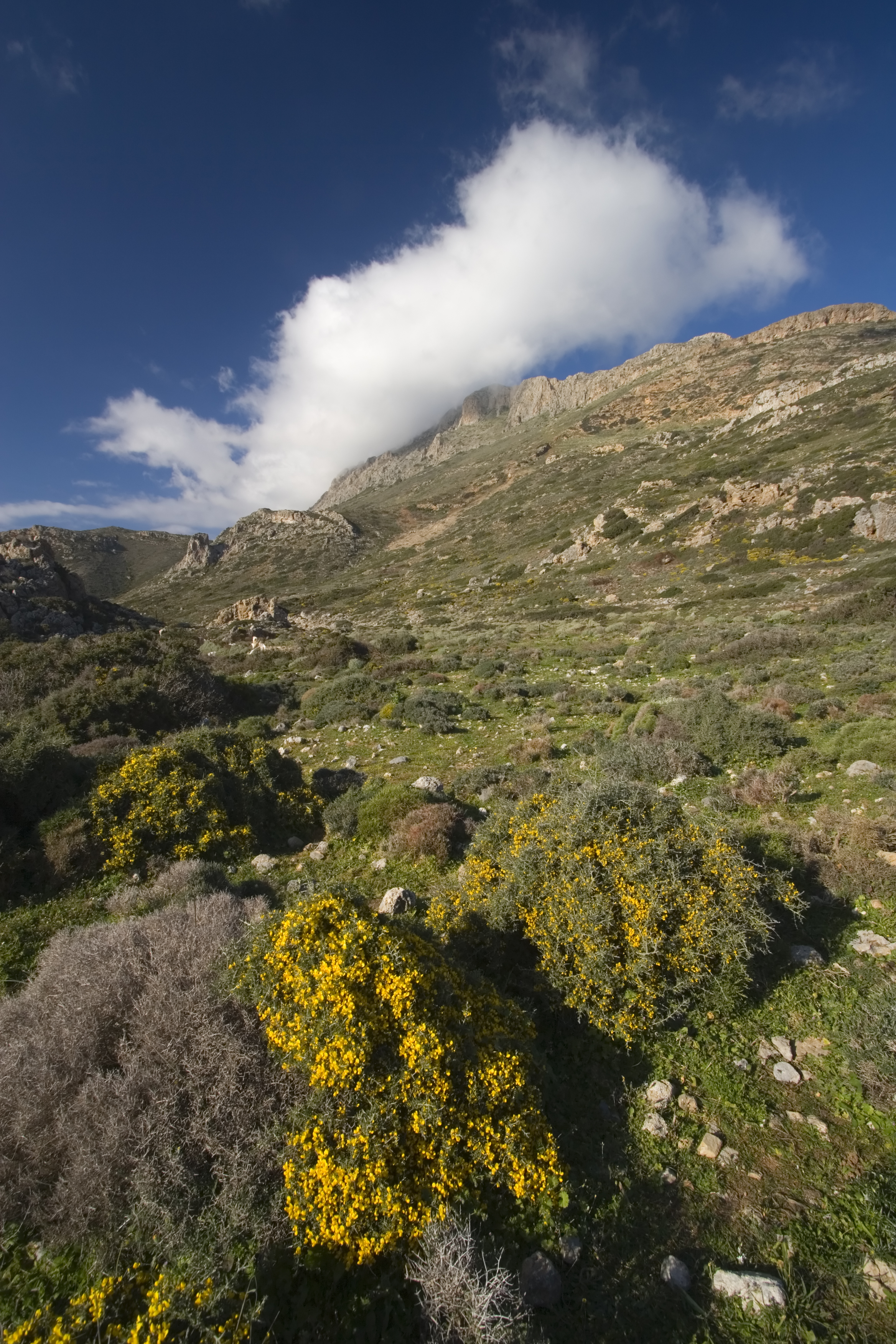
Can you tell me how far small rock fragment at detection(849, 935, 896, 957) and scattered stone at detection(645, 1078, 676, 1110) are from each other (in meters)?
2.69

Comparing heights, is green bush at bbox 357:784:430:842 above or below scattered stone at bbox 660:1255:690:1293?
above

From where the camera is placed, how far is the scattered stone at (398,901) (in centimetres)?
639

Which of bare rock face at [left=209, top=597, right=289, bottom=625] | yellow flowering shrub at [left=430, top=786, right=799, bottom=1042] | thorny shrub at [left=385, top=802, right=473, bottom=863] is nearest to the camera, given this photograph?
yellow flowering shrub at [left=430, top=786, right=799, bottom=1042]

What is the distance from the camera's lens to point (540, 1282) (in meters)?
3.09

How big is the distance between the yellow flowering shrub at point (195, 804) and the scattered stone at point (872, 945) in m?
7.61

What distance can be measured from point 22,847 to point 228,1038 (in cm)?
562

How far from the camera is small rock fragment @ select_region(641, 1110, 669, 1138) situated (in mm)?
3977

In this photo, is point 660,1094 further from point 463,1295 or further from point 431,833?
point 431,833

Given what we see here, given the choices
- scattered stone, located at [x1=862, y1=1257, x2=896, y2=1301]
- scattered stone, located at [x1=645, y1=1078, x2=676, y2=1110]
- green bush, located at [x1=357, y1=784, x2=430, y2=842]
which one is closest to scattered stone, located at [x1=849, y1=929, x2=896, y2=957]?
scattered stone, located at [x1=645, y1=1078, x2=676, y2=1110]

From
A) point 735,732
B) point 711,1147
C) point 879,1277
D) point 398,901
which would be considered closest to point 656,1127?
point 711,1147

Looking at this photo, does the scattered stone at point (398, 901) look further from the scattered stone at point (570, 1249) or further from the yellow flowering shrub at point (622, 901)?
the scattered stone at point (570, 1249)

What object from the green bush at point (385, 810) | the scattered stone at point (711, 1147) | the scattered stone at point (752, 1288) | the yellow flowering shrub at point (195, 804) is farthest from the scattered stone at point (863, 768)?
the yellow flowering shrub at point (195, 804)

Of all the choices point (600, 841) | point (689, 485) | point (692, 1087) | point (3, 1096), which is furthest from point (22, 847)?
point (689, 485)

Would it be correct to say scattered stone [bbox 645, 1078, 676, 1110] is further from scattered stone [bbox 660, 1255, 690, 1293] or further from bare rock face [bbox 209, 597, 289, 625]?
bare rock face [bbox 209, 597, 289, 625]
